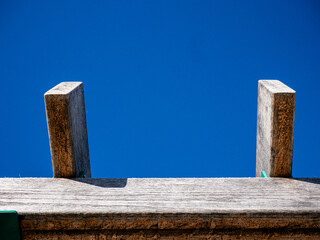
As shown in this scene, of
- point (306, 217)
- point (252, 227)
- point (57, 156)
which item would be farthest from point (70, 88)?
point (306, 217)

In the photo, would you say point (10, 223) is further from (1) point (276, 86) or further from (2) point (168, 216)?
(1) point (276, 86)

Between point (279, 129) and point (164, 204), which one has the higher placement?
point (279, 129)

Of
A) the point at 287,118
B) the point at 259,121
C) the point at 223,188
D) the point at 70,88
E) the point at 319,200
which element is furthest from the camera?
the point at 259,121

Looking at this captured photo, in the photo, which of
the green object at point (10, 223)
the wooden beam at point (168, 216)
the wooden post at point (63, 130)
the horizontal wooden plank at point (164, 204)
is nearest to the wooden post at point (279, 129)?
the horizontal wooden plank at point (164, 204)

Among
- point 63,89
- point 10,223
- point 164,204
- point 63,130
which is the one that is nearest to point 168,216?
point 164,204

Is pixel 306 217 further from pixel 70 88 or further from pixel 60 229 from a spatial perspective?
pixel 70 88

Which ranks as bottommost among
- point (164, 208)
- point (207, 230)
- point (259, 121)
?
point (207, 230)

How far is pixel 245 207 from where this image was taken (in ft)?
5.12

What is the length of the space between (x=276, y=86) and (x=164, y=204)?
3.44ft

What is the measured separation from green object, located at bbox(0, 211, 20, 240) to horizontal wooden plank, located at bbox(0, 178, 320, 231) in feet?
0.10

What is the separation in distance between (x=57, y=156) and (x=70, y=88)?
429 mm

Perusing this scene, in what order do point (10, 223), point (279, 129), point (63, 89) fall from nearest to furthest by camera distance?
point (10, 223)
point (279, 129)
point (63, 89)

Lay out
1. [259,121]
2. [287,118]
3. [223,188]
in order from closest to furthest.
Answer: [223,188], [287,118], [259,121]

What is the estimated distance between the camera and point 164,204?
1.61 m
